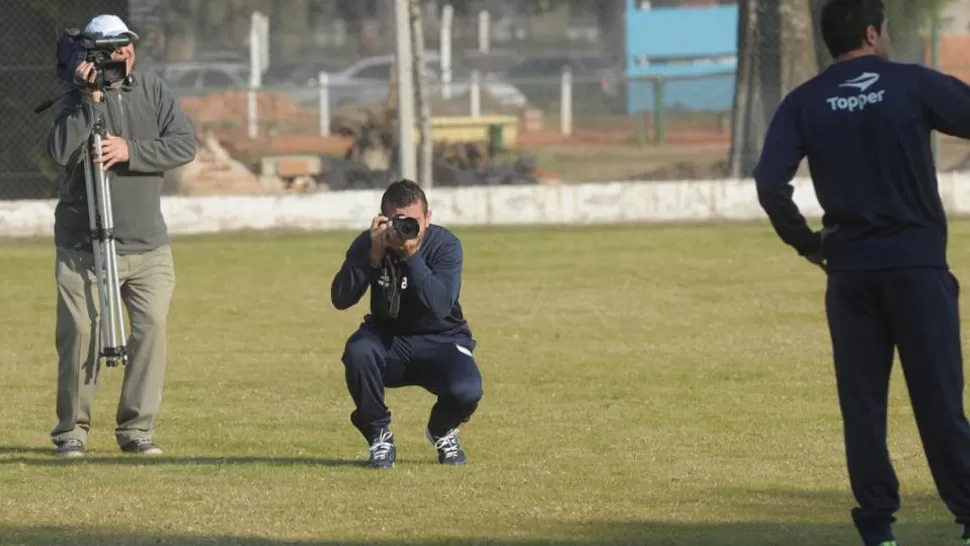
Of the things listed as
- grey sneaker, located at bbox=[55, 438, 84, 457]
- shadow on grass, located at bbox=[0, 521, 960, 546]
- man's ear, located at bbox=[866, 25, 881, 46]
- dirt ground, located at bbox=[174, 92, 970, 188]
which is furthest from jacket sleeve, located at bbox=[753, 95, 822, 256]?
dirt ground, located at bbox=[174, 92, 970, 188]

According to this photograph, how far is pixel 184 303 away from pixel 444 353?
7961 mm

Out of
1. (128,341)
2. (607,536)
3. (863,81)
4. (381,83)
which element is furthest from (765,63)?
(863,81)

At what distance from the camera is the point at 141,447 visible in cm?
897

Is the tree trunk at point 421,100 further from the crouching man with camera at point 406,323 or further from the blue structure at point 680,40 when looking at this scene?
the blue structure at point 680,40

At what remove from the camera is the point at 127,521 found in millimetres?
7234

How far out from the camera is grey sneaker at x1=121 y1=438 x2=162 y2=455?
8.97m

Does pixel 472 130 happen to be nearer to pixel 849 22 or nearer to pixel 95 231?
pixel 95 231

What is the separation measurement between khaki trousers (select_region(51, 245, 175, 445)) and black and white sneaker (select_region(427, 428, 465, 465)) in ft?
4.77

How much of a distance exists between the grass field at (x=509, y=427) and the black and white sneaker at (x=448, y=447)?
11cm

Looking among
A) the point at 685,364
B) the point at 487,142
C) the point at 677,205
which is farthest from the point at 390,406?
the point at 487,142

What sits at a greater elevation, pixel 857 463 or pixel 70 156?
pixel 70 156

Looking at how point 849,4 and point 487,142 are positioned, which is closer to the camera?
point 849,4

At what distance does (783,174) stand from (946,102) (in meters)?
0.55

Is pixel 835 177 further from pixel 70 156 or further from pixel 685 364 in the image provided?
pixel 685 364
